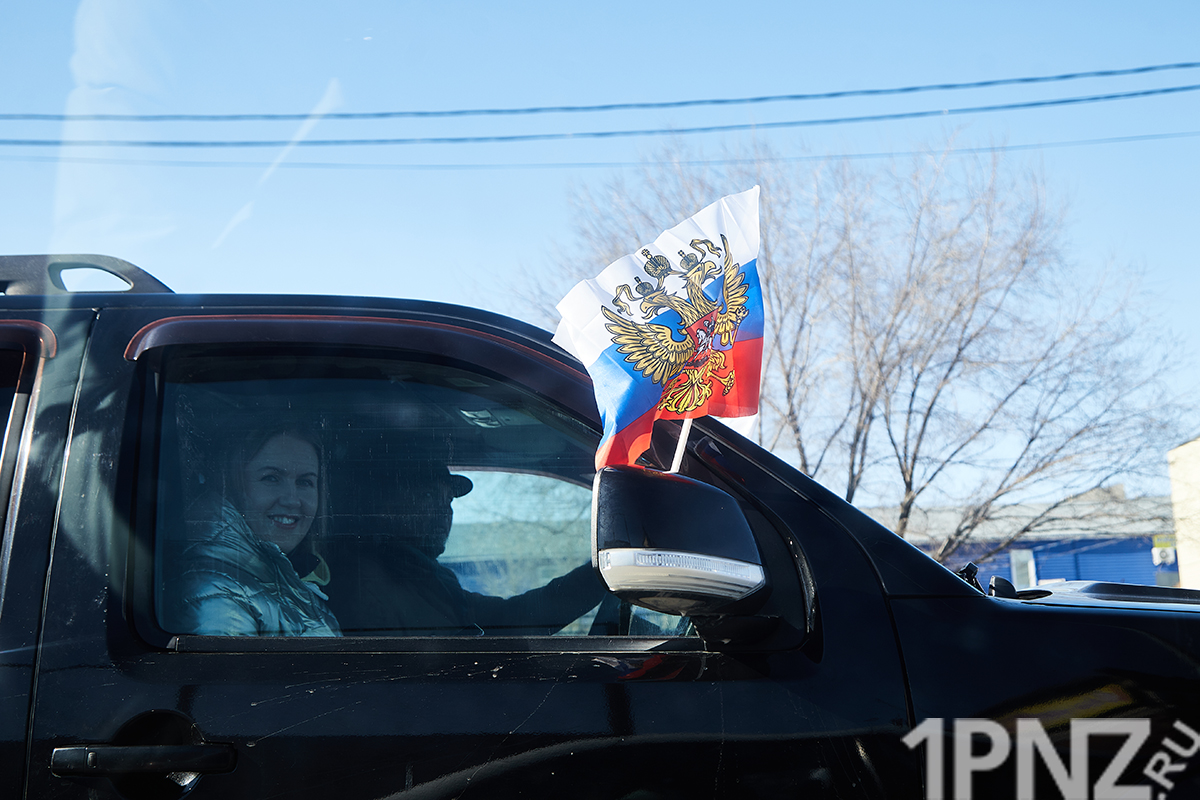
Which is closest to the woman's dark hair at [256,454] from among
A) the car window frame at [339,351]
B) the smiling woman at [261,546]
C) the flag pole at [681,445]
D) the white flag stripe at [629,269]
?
the smiling woman at [261,546]

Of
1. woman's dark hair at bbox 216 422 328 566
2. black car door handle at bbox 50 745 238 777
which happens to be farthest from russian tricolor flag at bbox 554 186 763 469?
black car door handle at bbox 50 745 238 777

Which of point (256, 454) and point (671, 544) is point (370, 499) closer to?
point (256, 454)

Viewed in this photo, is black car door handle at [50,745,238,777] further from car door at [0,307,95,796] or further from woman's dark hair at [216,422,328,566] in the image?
woman's dark hair at [216,422,328,566]

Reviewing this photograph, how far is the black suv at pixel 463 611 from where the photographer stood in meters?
1.47

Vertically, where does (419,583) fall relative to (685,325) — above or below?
below

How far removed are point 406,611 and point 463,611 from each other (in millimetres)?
99

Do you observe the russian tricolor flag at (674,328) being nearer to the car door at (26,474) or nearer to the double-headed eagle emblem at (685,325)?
the double-headed eagle emblem at (685,325)

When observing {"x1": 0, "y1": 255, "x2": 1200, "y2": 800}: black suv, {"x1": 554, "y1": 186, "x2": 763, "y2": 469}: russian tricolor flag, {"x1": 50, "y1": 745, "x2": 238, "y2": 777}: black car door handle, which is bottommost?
{"x1": 50, "y1": 745, "x2": 238, "y2": 777}: black car door handle

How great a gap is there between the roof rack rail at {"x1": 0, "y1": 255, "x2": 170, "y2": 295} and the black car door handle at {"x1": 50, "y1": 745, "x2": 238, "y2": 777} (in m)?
0.90

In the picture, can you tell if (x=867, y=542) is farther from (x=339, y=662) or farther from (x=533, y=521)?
(x=339, y=662)

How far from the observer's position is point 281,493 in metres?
1.77

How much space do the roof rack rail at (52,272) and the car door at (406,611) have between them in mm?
234

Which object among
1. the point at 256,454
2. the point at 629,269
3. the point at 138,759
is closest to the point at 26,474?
the point at 256,454

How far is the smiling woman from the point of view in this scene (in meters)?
1.69
